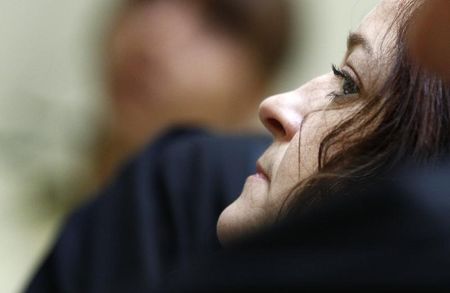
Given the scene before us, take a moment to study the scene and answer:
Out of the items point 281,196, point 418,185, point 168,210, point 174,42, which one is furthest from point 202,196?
point 418,185

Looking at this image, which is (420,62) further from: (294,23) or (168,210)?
(294,23)

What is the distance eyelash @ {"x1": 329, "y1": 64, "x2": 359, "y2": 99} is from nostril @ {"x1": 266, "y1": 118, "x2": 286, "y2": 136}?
0.03m

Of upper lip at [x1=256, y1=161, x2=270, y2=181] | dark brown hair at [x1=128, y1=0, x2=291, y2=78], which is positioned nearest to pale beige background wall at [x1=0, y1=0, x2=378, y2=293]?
dark brown hair at [x1=128, y1=0, x2=291, y2=78]

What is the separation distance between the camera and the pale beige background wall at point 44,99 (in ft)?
5.27

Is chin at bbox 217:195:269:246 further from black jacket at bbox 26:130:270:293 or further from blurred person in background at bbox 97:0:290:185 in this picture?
blurred person in background at bbox 97:0:290:185

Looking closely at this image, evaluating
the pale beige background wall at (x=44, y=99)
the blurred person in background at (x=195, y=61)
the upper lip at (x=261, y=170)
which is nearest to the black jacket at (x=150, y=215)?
the blurred person in background at (x=195, y=61)

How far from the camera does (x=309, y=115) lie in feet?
1.66

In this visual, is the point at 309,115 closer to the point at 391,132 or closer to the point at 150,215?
the point at 391,132

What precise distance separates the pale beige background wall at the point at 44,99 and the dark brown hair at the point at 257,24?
627 millimetres

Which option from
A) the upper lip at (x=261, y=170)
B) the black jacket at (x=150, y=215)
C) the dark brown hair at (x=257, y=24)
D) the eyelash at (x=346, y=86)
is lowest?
the black jacket at (x=150, y=215)

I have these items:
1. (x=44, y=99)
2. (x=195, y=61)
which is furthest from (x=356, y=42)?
(x=44, y=99)

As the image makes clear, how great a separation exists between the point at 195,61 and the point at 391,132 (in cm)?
57

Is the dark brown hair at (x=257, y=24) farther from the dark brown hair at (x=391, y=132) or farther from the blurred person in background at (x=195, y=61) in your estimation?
the dark brown hair at (x=391, y=132)

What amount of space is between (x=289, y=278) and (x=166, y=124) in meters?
0.73
